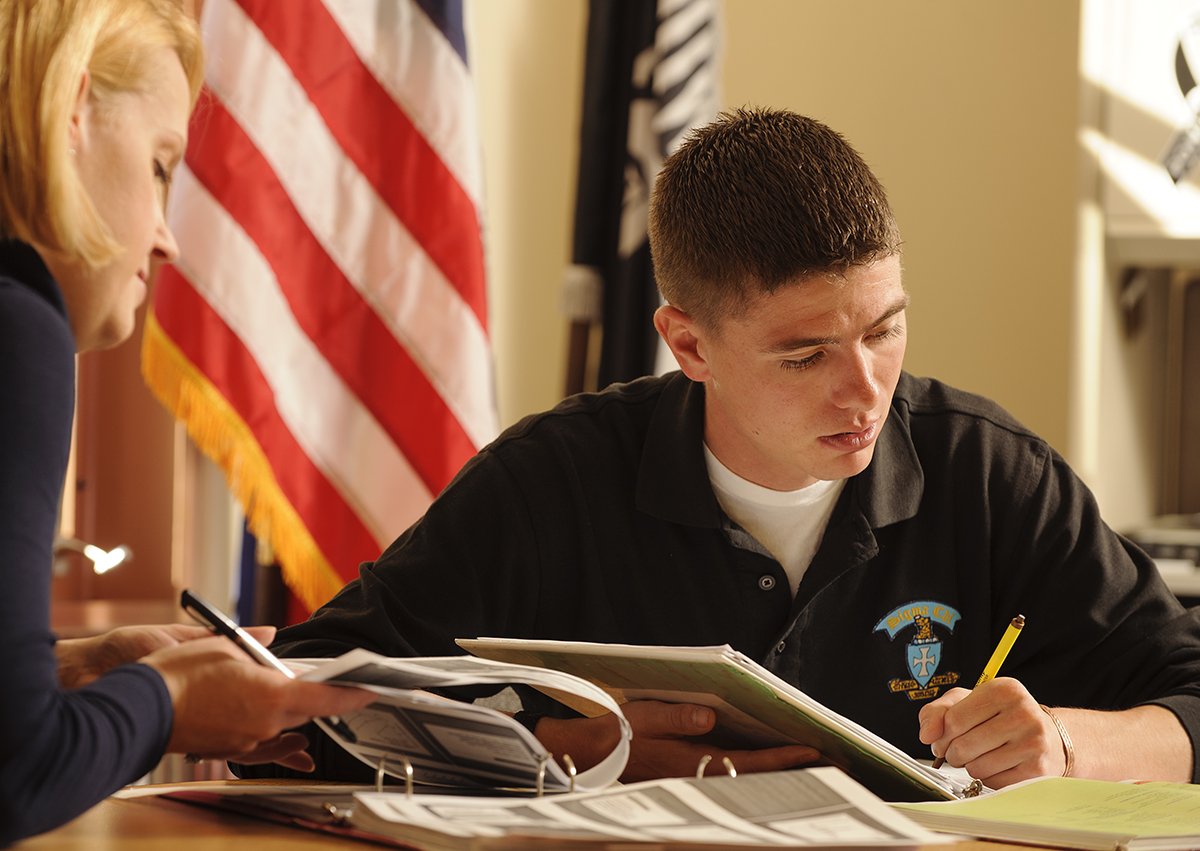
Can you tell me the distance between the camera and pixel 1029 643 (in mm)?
1164

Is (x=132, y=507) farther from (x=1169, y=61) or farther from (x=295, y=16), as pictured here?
(x=1169, y=61)

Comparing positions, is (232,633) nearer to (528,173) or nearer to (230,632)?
(230,632)

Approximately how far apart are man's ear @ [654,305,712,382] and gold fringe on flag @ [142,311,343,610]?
0.96 meters

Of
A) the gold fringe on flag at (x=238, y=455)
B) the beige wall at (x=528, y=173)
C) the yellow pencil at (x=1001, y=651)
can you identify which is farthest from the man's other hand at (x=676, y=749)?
the beige wall at (x=528, y=173)

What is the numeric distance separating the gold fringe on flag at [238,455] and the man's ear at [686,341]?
3.14 ft

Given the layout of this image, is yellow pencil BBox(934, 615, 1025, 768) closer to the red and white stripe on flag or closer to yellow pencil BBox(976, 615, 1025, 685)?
yellow pencil BBox(976, 615, 1025, 685)

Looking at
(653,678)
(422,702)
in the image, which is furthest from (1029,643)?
(422,702)

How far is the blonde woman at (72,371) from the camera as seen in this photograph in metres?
0.59

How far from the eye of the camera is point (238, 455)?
6.28ft

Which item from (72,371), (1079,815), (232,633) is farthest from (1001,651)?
(72,371)

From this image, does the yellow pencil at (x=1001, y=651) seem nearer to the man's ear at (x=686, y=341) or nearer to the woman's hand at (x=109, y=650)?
the man's ear at (x=686, y=341)

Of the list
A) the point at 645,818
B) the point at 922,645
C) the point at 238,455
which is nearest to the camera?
the point at 645,818

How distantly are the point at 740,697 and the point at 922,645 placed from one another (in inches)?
16.5

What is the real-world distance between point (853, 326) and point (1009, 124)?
1.77 m
